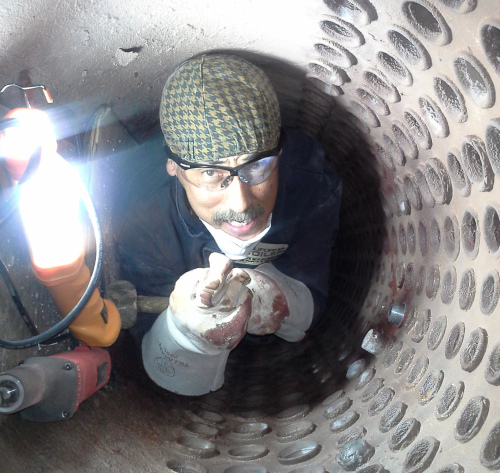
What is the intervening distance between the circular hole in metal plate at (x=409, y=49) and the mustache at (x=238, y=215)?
851 millimetres

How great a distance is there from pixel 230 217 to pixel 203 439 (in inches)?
37.2

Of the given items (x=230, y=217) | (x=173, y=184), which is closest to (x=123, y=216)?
(x=173, y=184)

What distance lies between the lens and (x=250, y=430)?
222 centimetres

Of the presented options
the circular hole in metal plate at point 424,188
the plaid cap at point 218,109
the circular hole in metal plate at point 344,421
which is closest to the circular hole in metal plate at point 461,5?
the circular hole in metal plate at point 424,188

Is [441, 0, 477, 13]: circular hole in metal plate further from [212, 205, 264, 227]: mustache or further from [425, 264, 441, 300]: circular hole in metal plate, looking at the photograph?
[212, 205, 264, 227]: mustache

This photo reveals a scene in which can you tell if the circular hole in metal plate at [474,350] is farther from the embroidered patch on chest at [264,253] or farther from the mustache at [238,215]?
the embroidered patch on chest at [264,253]

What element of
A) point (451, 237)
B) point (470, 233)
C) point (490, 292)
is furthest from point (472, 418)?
point (451, 237)

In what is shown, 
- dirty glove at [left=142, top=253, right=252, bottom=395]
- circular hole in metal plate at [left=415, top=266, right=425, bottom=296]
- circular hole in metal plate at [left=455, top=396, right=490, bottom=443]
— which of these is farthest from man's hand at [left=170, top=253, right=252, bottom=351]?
circular hole in metal plate at [left=455, top=396, right=490, bottom=443]

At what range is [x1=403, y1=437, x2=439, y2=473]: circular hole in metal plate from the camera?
133 cm

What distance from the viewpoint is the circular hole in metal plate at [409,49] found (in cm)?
139

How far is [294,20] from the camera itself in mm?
1714

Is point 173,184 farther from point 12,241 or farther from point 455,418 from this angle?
point 455,418

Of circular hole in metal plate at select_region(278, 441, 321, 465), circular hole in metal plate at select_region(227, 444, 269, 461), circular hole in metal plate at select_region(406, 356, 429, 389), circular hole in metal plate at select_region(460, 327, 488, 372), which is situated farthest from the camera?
circular hole in metal plate at select_region(227, 444, 269, 461)

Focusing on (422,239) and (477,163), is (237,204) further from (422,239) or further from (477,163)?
(477,163)
